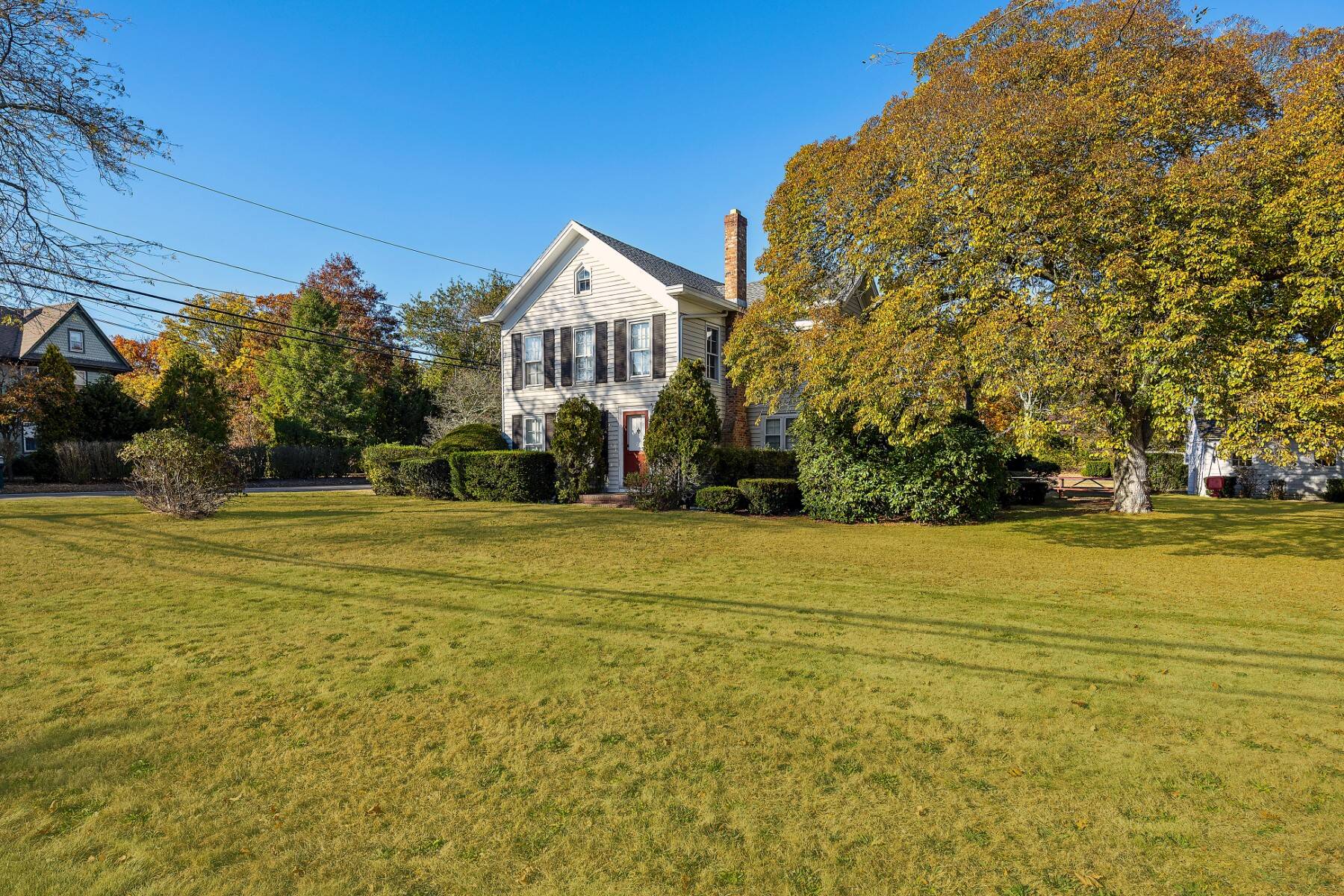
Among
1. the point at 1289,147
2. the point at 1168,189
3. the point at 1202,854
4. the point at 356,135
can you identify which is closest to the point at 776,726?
the point at 1202,854

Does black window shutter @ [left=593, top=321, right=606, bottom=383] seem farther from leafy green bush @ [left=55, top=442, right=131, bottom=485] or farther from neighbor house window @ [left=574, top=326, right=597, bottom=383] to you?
leafy green bush @ [left=55, top=442, right=131, bottom=485]

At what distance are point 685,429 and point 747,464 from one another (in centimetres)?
236

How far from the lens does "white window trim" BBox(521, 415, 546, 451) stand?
74.2 ft

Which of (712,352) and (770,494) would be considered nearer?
(770,494)

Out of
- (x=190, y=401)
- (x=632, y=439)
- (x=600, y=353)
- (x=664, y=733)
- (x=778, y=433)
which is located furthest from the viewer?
(x=190, y=401)

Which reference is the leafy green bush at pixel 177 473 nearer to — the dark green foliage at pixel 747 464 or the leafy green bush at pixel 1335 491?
the dark green foliage at pixel 747 464

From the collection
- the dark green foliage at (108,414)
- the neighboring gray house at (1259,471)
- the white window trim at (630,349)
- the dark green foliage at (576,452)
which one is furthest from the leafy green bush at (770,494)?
the dark green foliage at (108,414)

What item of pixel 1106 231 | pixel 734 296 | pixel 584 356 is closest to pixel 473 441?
pixel 584 356

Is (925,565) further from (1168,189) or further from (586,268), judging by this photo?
(586,268)

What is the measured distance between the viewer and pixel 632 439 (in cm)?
2070

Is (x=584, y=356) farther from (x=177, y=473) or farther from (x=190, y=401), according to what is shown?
(x=190, y=401)

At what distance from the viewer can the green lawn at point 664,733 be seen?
2.50 metres

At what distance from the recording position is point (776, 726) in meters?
3.73

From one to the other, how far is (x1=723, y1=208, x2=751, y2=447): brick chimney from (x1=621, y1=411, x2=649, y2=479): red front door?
2687mm
